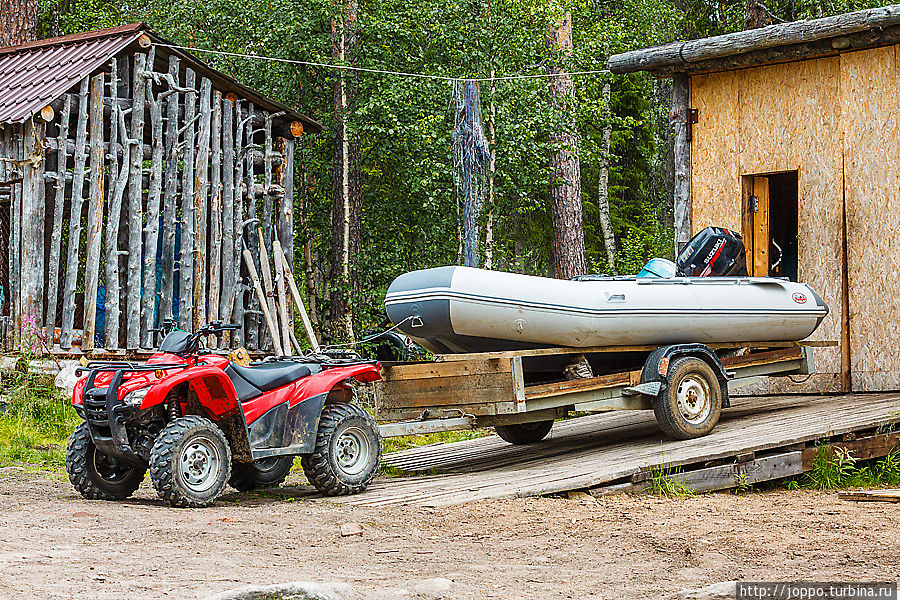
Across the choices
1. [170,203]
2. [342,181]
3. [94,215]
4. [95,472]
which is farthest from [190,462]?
[342,181]

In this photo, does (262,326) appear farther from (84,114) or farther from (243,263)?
(84,114)

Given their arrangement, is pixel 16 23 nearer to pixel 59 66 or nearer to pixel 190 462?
pixel 59 66

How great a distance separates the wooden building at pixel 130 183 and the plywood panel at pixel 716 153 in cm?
573

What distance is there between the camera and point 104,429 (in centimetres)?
646

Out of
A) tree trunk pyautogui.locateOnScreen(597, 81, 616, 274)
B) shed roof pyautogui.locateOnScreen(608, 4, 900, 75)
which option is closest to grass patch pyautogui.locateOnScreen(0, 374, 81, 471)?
shed roof pyautogui.locateOnScreen(608, 4, 900, 75)

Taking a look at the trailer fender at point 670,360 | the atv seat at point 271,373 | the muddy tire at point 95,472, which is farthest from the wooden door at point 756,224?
the muddy tire at point 95,472

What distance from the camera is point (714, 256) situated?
9.55 m

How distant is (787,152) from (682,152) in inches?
45.1

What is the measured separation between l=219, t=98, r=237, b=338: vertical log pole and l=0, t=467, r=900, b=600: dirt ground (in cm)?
631

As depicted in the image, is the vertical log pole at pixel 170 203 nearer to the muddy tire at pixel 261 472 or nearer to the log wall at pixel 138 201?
the log wall at pixel 138 201

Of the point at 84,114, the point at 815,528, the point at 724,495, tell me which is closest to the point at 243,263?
the point at 84,114

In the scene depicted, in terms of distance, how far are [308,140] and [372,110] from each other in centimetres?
170

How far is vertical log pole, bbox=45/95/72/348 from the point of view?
11539 millimetres

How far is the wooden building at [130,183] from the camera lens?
11492 mm
